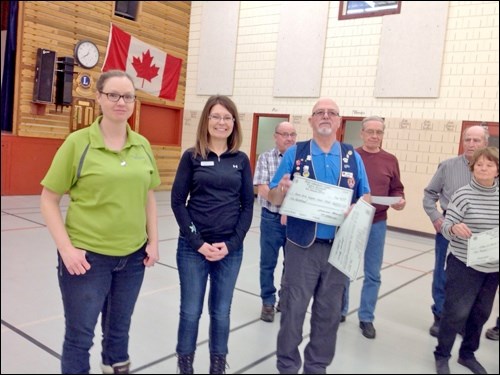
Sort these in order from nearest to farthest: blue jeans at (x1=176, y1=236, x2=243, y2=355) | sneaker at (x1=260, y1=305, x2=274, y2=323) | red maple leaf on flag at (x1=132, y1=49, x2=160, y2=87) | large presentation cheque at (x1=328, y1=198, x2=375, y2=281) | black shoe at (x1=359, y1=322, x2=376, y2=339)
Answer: red maple leaf on flag at (x1=132, y1=49, x2=160, y2=87) < large presentation cheque at (x1=328, y1=198, x2=375, y2=281) < blue jeans at (x1=176, y1=236, x2=243, y2=355) < black shoe at (x1=359, y1=322, x2=376, y2=339) < sneaker at (x1=260, y1=305, x2=274, y2=323)

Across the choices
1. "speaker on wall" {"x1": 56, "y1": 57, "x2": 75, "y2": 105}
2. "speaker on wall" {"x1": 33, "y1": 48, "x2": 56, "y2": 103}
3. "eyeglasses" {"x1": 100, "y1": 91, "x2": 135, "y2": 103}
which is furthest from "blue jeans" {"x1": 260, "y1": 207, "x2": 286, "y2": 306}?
"speaker on wall" {"x1": 33, "y1": 48, "x2": 56, "y2": 103}

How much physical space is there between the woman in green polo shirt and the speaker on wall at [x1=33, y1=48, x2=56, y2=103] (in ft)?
14.2

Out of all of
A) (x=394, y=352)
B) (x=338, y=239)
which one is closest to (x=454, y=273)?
(x=394, y=352)

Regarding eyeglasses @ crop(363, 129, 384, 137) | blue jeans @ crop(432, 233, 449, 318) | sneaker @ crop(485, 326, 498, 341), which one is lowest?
sneaker @ crop(485, 326, 498, 341)

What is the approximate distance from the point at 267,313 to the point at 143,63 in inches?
67.5

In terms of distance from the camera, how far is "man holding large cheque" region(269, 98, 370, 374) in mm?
1719

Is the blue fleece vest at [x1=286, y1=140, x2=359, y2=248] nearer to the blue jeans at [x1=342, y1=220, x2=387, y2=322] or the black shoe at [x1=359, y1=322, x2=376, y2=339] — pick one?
the blue jeans at [x1=342, y1=220, x2=387, y2=322]

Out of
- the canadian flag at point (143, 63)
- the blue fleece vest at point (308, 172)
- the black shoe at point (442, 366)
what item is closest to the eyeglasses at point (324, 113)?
the blue fleece vest at point (308, 172)

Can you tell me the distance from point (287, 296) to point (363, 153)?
1102mm

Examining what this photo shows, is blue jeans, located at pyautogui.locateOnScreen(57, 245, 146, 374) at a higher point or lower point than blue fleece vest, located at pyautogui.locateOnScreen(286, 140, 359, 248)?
lower

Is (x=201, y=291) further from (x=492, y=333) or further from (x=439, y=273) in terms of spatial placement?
(x=492, y=333)

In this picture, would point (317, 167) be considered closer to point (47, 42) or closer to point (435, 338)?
point (435, 338)

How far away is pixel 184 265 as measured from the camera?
1.72m

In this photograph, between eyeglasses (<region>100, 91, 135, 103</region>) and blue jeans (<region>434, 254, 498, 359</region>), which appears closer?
eyeglasses (<region>100, 91, 135, 103</region>)
